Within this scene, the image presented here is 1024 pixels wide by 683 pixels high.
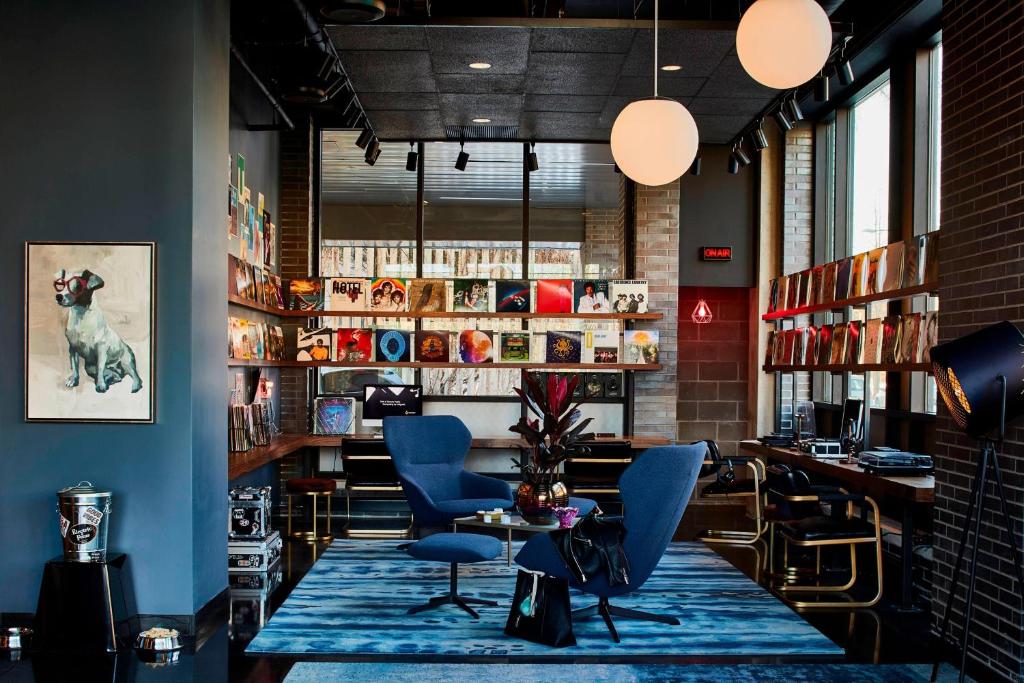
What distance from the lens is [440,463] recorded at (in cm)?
758

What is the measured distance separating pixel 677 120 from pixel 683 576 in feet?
10.5

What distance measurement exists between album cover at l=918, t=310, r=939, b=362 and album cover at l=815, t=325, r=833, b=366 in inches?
62.0

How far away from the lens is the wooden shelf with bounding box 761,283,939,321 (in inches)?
243

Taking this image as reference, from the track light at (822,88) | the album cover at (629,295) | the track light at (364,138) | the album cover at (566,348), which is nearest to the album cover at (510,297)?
the album cover at (566,348)

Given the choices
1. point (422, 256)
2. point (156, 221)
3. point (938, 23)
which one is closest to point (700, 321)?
point (422, 256)

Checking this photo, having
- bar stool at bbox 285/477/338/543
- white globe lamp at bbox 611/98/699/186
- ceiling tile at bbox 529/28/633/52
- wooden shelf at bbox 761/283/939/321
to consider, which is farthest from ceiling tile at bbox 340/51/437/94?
wooden shelf at bbox 761/283/939/321

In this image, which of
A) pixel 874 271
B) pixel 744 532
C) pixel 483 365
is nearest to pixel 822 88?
pixel 874 271

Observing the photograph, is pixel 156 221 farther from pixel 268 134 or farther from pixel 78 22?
pixel 268 134

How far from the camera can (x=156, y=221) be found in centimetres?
534

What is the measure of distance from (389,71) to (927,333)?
427cm

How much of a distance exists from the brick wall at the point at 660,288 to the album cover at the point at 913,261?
139 inches

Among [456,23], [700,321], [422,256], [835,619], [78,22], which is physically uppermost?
[456,23]

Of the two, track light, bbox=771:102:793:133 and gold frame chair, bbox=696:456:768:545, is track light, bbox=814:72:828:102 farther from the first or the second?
gold frame chair, bbox=696:456:768:545

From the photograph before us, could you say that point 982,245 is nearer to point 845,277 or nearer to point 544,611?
point 845,277
